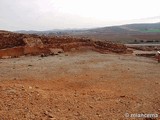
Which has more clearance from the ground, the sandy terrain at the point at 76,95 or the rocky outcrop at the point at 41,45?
the rocky outcrop at the point at 41,45

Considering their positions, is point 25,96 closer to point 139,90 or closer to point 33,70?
point 139,90

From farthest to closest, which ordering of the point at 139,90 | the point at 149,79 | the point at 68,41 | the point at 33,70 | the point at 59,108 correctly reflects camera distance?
the point at 68,41 → the point at 33,70 → the point at 149,79 → the point at 139,90 → the point at 59,108

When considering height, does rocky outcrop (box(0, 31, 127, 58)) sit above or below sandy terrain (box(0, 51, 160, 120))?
above

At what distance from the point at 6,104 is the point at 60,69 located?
6.15 m

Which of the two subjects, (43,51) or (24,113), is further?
(43,51)

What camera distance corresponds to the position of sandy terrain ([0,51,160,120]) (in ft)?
20.9

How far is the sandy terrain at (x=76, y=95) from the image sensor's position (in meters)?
6.38

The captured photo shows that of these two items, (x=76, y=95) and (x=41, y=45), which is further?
(x=41, y=45)

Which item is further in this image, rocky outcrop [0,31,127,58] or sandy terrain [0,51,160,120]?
rocky outcrop [0,31,127,58]

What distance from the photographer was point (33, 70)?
12.0 metres

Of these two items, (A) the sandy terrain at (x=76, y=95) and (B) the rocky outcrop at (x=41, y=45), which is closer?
(A) the sandy terrain at (x=76, y=95)

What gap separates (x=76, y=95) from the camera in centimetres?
771

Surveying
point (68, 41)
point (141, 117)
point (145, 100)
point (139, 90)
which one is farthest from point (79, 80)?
point (68, 41)

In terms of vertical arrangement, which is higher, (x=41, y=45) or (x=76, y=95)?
(x=41, y=45)
